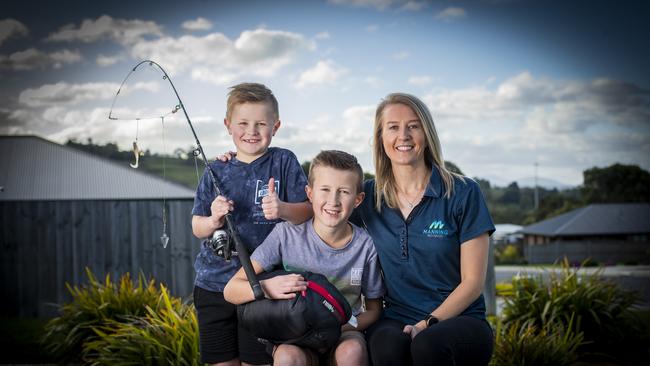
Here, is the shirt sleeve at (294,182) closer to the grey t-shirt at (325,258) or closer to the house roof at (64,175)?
the grey t-shirt at (325,258)

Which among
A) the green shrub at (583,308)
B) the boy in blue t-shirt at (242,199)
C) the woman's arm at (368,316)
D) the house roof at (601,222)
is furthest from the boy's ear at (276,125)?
the house roof at (601,222)

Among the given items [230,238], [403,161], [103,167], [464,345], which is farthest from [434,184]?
[103,167]

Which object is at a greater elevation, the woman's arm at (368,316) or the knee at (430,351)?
the woman's arm at (368,316)

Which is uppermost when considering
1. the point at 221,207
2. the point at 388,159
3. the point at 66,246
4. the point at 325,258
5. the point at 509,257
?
the point at 388,159

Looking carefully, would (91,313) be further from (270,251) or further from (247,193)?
(270,251)

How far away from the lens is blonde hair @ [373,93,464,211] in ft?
9.80

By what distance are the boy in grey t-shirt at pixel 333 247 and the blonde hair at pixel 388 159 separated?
268mm

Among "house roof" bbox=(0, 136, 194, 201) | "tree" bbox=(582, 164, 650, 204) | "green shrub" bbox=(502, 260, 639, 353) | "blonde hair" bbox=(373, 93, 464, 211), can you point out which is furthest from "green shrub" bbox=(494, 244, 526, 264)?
"blonde hair" bbox=(373, 93, 464, 211)

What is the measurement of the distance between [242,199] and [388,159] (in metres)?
0.78

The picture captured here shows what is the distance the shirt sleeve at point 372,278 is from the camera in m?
2.79

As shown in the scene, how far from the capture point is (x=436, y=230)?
293 centimetres

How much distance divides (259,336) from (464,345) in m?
0.86

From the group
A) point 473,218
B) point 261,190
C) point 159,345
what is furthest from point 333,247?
point 159,345

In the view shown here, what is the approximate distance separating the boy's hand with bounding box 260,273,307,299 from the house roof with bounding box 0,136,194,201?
35.9ft
